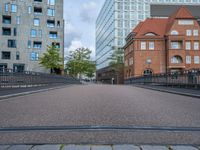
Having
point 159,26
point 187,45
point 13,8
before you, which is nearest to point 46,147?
point 13,8

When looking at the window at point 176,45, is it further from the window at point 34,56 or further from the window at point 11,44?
the window at point 11,44

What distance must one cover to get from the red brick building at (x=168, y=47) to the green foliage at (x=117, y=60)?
1186 cm

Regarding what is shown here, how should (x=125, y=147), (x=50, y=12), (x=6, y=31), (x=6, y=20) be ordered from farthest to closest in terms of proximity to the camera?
(x=50, y=12)
(x=6, y=20)
(x=6, y=31)
(x=125, y=147)

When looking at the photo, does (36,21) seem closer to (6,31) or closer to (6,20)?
(6,20)

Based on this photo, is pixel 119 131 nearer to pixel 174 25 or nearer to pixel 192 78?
pixel 192 78

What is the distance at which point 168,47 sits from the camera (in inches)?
2207

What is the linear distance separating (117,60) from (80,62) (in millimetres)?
13198

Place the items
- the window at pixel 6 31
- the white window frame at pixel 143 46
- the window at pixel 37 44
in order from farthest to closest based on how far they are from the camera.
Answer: the white window frame at pixel 143 46 → the window at pixel 37 44 → the window at pixel 6 31

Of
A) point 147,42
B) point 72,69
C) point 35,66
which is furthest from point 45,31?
point 147,42

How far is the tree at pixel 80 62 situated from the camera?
62.5 m

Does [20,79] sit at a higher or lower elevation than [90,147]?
higher

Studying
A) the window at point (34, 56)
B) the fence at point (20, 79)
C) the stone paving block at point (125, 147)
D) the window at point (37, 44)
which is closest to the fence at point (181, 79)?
the fence at point (20, 79)

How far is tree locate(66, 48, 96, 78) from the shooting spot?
205 feet

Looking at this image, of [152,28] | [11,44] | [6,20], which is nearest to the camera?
[11,44]
